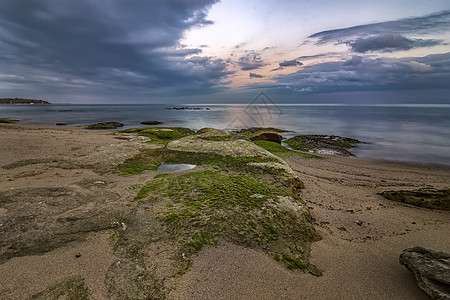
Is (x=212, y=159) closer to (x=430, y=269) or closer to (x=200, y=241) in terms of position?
(x=200, y=241)

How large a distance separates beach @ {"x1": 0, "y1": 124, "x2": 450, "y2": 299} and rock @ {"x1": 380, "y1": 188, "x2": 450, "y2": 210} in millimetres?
431

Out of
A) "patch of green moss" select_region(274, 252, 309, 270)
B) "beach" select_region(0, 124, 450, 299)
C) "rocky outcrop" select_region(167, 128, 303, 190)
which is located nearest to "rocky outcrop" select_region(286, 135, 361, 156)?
"rocky outcrop" select_region(167, 128, 303, 190)

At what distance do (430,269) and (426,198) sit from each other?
294 inches

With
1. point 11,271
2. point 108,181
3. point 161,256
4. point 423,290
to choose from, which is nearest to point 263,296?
point 161,256

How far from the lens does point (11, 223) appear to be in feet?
20.5

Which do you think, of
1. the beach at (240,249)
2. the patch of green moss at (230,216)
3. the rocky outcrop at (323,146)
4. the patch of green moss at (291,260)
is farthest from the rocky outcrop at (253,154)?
the rocky outcrop at (323,146)

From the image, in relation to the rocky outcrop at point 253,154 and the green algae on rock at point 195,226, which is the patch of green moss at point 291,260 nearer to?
the green algae on rock at point 195,226

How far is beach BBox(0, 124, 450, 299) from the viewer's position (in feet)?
15.4

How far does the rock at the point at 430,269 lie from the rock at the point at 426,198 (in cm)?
651

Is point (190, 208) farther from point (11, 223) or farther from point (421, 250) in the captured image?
point (421, 250)

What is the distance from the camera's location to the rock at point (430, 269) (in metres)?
4.36

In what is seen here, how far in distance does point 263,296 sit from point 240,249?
1415 mm

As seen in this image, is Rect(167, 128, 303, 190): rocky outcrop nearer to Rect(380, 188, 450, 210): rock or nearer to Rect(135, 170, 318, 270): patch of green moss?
Rect(135, 170, 318, 270): patch of green moss

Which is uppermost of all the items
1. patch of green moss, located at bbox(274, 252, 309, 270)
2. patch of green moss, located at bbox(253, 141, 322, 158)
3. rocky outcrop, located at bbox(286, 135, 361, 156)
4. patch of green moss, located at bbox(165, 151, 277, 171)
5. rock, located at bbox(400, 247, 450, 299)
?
patch of green moss, located at bbox(165, 151, 277, 171)
